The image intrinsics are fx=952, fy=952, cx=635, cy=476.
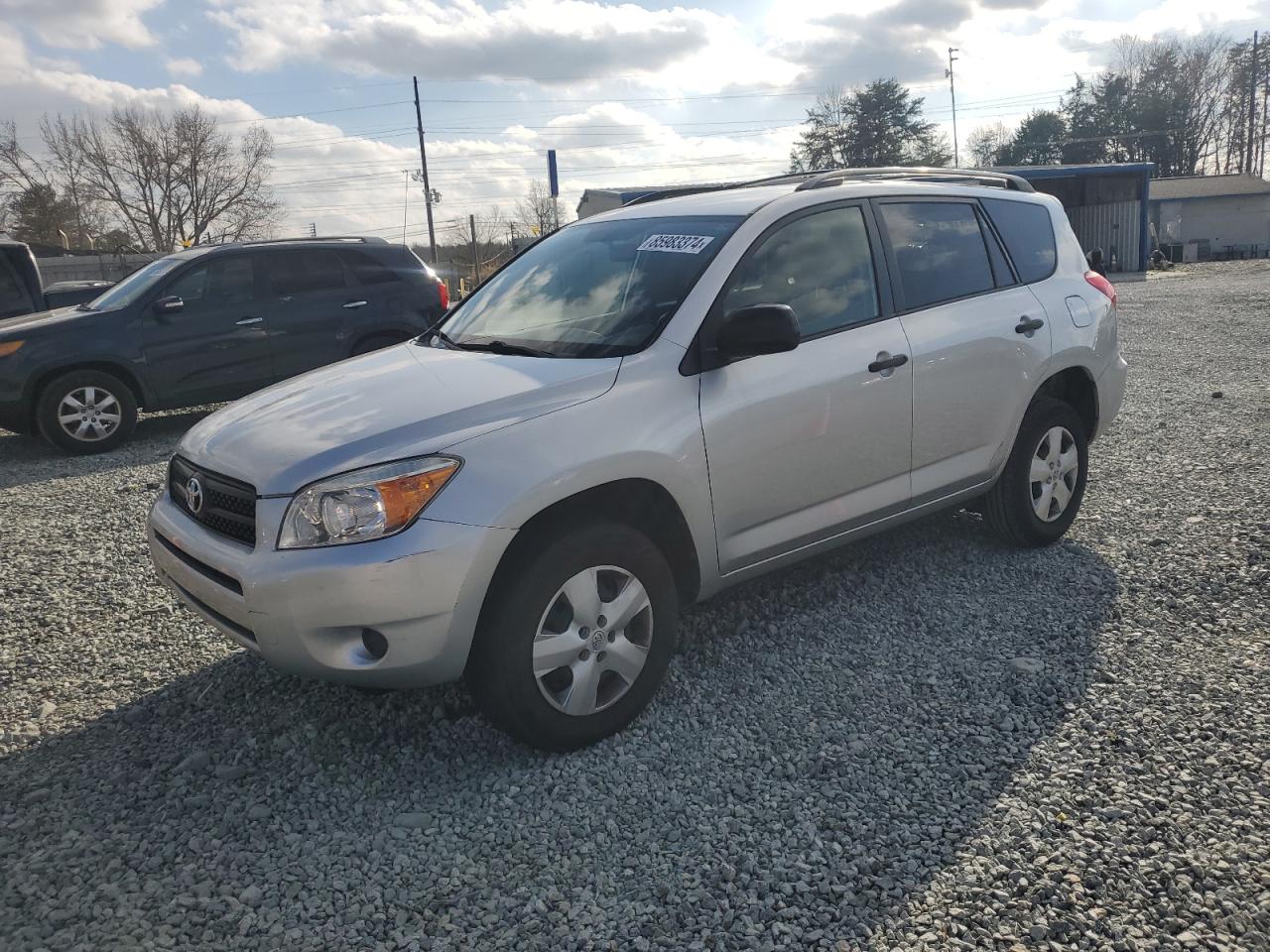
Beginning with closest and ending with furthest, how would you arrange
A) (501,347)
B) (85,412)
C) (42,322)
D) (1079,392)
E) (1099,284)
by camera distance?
(501,347) < (1079,392) < (1099,284) < (42,322) < (85,412)

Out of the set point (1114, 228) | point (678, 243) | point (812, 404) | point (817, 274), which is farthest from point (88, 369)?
point (1114, 228)

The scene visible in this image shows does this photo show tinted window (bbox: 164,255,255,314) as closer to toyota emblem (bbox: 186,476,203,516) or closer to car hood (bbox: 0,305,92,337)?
car hood (bbox: 0,305,92,337)

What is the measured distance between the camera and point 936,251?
4.31 m

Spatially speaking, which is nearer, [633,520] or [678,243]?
[633,520]

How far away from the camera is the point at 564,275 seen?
4.09 meters

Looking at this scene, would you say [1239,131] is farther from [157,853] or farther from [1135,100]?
[157,853]

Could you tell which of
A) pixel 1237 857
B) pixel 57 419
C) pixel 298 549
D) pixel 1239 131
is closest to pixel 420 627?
pixel 298 549

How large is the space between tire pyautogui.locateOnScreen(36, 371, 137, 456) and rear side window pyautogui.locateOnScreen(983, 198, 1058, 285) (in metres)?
7.45

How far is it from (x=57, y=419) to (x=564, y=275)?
20.7 ft

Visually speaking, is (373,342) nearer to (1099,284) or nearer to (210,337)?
(210,337)

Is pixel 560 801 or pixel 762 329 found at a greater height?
pixel 762 329

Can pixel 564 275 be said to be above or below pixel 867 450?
above

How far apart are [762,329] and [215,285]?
739 cm

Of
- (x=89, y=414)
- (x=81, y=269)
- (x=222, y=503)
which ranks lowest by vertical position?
(x=89, y=414)
